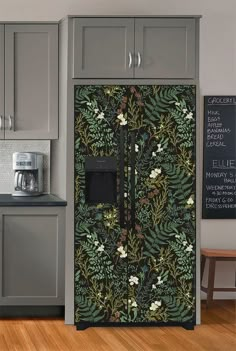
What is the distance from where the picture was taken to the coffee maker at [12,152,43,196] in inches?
200

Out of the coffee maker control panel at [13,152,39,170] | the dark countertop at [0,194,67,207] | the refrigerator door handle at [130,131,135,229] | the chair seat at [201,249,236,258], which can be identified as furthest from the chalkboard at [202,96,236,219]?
the coffee maker control panel at [13,152,39,170]

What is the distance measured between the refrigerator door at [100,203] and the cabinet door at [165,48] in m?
0.27

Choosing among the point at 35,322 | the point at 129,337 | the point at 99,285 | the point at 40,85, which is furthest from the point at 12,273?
the point at 40,85

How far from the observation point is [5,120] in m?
5.08

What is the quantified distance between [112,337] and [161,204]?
99 centimetres

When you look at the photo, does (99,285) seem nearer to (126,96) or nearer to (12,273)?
(12,273)

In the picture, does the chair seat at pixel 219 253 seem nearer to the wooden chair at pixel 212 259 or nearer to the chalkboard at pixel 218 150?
the wooden chair at pixel 212 259

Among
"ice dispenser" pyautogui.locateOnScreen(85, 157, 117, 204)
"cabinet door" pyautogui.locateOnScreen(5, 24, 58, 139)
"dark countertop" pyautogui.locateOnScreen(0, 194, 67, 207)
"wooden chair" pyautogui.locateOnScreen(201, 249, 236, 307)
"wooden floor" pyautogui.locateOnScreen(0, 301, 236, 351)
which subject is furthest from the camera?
"wooden chair" pyautogui.locateOnScreen(201, 249, 236, 307)

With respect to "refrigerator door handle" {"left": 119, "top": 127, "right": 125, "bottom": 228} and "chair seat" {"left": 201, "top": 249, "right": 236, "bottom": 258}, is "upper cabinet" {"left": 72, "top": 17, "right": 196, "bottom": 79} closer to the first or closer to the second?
"refrigerator door handle" {"left": 119, "top": 127, "right": 125, "bottom": 228}

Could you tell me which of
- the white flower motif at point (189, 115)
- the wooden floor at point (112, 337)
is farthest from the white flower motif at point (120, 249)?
the white flower motif at point (189, 115)

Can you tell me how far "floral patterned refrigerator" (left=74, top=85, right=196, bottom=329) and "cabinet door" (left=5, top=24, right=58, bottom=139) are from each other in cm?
63

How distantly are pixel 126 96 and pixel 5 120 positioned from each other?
1124 mm

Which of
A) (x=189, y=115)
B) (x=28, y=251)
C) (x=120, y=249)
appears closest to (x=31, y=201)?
(x=28, y=251)

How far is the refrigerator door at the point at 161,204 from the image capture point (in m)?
4.51
